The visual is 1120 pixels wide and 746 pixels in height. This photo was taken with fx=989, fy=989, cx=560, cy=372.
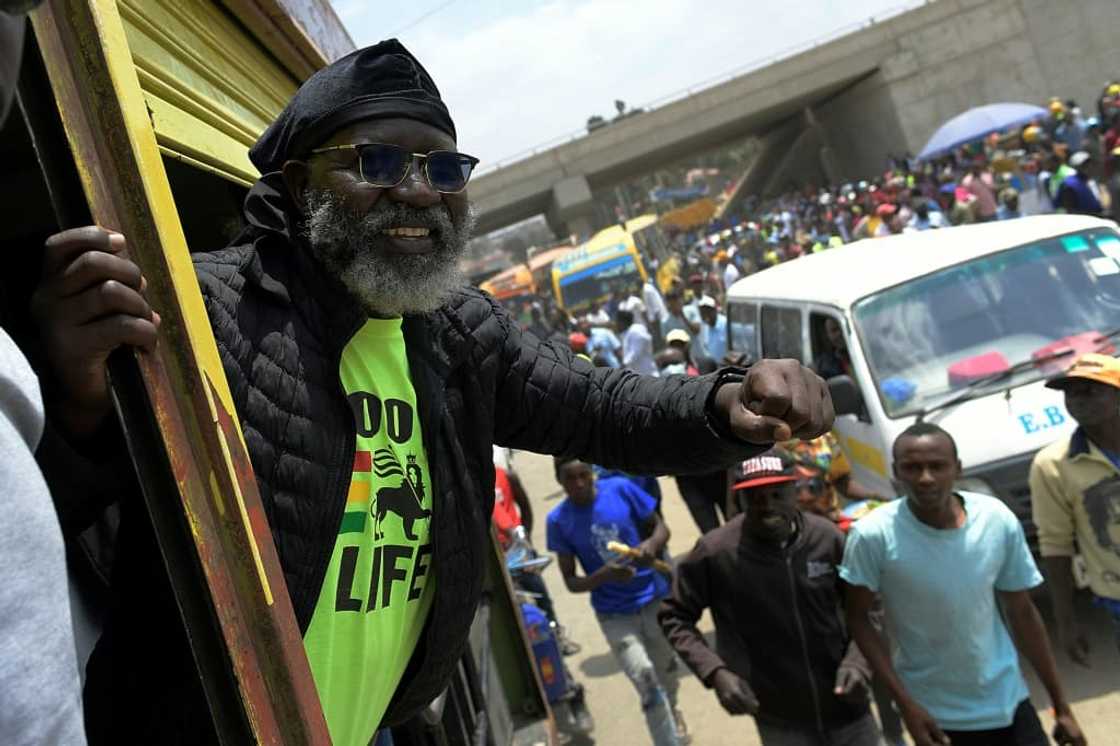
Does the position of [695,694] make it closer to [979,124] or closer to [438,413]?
[438,413]

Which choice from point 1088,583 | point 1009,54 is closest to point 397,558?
point 1088,583

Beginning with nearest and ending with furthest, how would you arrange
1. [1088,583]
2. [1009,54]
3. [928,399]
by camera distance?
[1088,583], [928,399], [1009,54]

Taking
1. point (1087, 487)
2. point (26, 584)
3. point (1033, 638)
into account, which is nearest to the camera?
point (26, 584)

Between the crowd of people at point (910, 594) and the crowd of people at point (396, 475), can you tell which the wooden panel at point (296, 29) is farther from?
the crowd of people at point (910, 594)

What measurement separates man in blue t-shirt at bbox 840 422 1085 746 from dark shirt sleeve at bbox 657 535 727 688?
51 cm

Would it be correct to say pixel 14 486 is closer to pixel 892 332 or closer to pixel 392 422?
pixel 392 422

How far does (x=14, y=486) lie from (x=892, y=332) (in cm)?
518

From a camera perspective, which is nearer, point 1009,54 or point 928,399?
point 928,399

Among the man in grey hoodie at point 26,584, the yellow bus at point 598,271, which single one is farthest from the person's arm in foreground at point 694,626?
the yellow bus at point 598,271

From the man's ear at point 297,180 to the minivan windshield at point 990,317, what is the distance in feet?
13.2

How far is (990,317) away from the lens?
5.33 metres

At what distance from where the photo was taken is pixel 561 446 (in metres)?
1.96

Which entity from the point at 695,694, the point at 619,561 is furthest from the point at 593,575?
the point at 695,694

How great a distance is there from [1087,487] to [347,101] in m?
3.17
